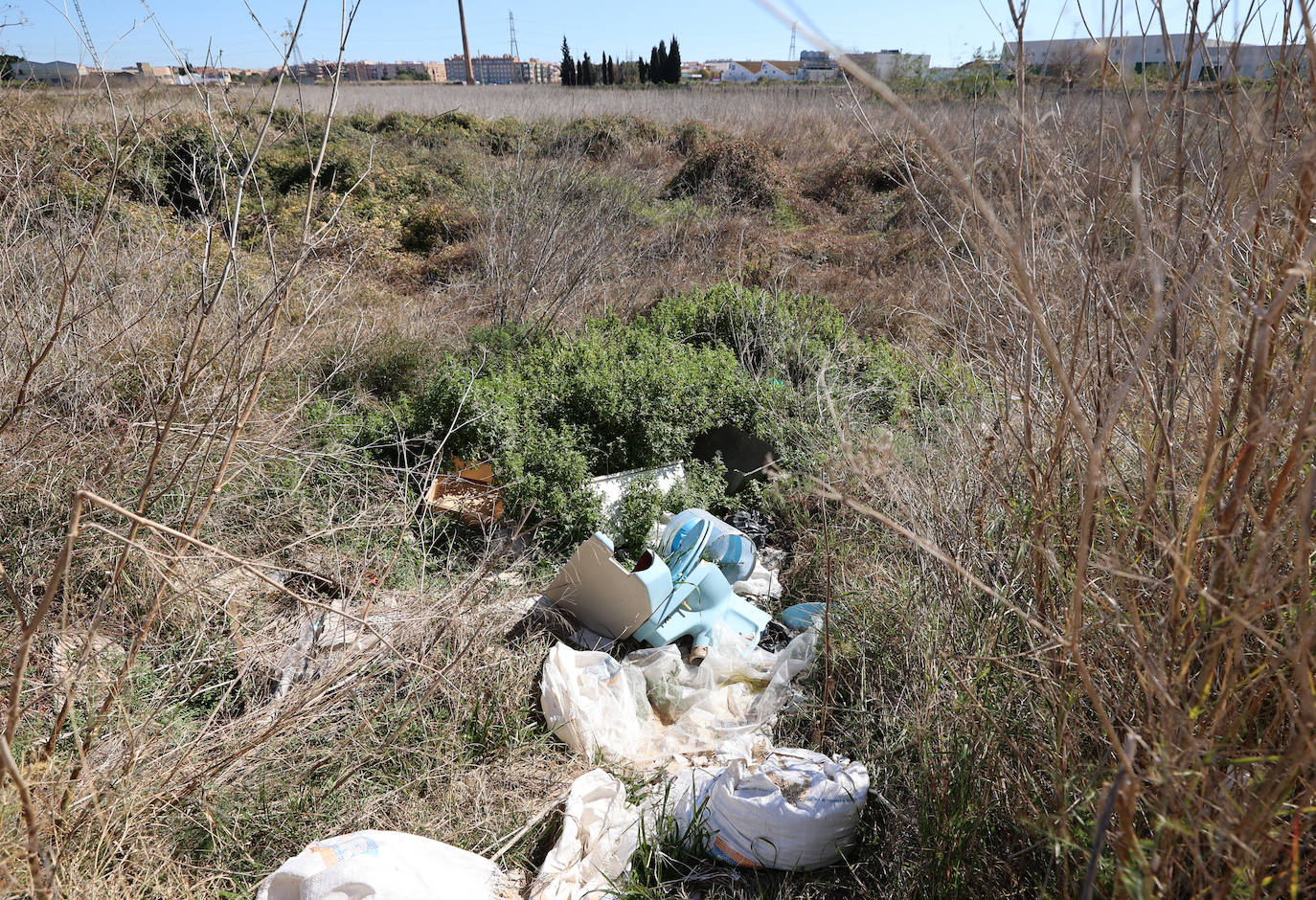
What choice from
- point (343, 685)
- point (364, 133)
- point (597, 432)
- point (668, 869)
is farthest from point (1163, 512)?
point (364, 133)

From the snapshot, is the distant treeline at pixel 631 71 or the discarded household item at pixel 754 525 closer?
the discarded household item at pixel 754 525

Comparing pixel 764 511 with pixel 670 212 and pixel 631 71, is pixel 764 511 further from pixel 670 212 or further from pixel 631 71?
pixel 631 71

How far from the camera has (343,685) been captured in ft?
9.20

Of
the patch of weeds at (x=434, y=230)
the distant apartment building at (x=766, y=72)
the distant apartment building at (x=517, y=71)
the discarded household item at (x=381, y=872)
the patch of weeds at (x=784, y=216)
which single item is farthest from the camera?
the distant apartment building at (x=517, y=71)

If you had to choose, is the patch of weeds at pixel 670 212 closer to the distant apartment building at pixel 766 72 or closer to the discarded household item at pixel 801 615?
the discarded household item at pixel 801 615

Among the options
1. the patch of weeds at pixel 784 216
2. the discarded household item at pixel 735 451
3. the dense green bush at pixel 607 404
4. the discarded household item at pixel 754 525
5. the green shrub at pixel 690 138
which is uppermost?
the green shrub at pixel 690 138

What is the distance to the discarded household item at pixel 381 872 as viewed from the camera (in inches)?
76.9

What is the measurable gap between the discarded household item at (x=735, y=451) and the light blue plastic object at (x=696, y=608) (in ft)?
3.72

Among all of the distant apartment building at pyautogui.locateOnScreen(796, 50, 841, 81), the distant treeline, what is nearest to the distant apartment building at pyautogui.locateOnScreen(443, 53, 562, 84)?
the distant treeline

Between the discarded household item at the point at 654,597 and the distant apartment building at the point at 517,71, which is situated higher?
the distant apartment building at the point at 517,71

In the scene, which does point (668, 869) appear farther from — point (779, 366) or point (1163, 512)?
point (779, 366)

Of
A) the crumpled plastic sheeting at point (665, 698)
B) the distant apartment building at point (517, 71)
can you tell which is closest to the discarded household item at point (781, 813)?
the crumpled plastic sheeting at point (665, 698)

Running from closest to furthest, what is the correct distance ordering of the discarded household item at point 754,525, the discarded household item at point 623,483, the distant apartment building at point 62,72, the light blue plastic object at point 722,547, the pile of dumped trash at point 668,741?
the pile of dumped trash at point 668,741 < the distant apartment building at point 62,72 < the light blue plastic object at point 722,547 < the discarded household item at point 623,483 < the discarded household item at point 754,525

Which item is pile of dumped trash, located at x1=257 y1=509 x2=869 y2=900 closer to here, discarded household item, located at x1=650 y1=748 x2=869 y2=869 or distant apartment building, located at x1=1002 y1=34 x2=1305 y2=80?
discarded household item, located at x1=650 y1=748 x2=869 y2=869
